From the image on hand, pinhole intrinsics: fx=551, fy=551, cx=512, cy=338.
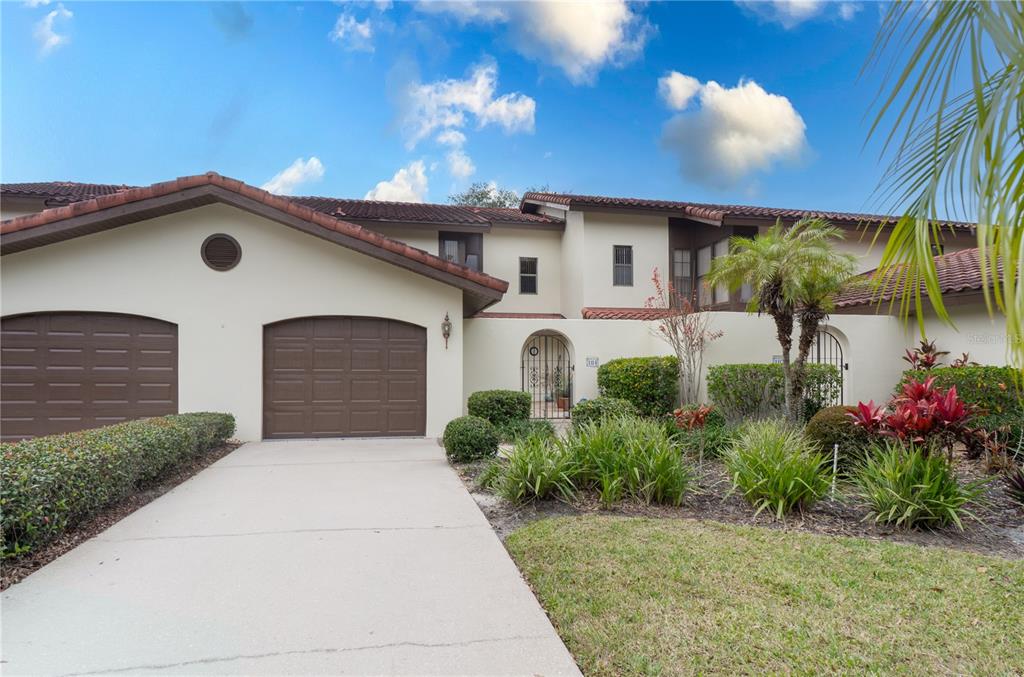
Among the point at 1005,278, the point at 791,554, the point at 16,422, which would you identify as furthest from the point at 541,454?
the point at 16,422

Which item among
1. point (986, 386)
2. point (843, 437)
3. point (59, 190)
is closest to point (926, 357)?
point (986, 386)

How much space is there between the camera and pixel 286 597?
150 inches

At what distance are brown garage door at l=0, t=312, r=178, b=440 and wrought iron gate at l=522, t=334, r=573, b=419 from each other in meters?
8.65

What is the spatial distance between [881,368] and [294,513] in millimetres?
14493

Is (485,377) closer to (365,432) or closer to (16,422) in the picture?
(365,432)

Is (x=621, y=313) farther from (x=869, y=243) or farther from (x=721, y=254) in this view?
(x=869, y=243)

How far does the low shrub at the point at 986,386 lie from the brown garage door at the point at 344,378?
30.1 feet

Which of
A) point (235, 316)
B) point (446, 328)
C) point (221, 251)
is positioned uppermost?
point (221, 251)

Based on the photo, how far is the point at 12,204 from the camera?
630 inches

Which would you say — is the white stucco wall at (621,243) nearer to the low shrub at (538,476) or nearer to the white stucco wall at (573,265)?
the white stucco wall at (573,265)

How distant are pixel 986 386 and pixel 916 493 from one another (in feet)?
21.2

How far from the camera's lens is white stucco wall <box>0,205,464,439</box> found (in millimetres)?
10375

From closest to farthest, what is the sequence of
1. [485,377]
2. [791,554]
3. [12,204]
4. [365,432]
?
[791,554] < [365,432] < [485,377] < [12,204]

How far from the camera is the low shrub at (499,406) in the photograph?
11.0m
